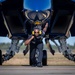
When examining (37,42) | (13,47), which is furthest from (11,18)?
(37,42)

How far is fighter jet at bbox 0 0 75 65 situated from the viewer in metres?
14.3

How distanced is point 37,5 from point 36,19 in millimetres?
522

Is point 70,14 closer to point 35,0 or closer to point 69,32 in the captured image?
point 69,32

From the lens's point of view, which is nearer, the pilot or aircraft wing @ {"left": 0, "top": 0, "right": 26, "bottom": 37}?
the pilot

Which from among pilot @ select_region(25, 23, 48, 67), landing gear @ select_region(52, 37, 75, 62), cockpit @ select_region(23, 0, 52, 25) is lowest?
landing gear @ select_region(52, 37, 75, 62)

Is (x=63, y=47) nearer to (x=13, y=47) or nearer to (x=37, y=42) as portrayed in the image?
(x=13, y=47)

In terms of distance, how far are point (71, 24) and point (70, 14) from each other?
51 cm

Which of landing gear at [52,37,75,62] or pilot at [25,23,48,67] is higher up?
pilot at [25,23,48,67]

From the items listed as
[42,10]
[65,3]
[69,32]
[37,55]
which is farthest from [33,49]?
[69,32]

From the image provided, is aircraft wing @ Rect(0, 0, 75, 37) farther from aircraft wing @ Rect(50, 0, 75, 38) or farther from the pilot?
the pilot

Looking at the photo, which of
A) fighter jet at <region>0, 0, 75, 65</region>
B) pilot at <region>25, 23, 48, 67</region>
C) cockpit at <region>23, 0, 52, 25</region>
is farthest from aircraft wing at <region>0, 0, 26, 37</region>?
Answer: pilot at <region>25, 23, 48, 67</region>

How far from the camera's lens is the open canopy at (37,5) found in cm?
1419

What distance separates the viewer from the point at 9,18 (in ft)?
54.7

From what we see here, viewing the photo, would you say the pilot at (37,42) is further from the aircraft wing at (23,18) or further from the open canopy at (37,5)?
the aircraft wing at (23,18)
